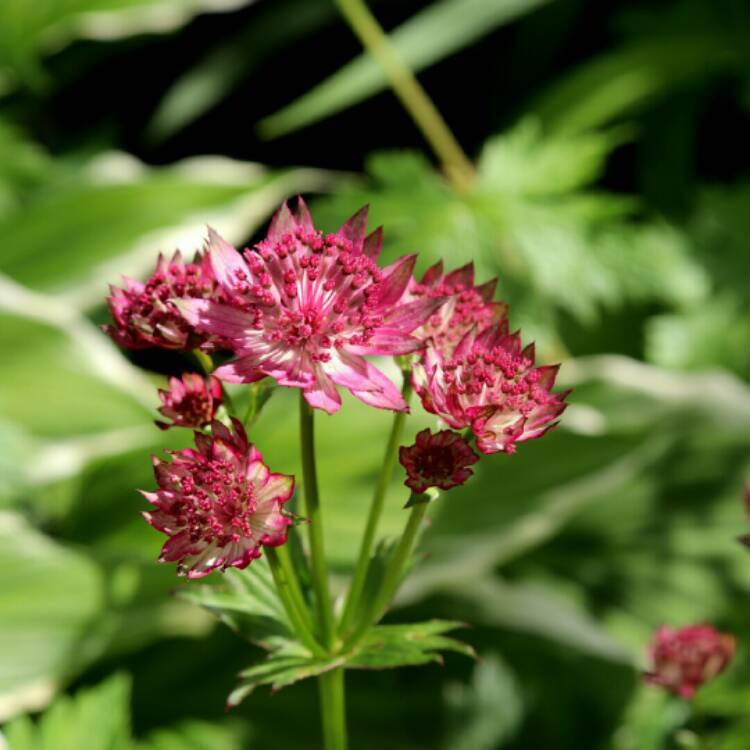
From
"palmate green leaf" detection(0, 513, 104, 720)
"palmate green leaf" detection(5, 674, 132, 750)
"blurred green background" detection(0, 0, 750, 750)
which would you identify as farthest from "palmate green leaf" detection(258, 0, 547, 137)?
"palmate green leaf" detection(5, 674, 132, 750)

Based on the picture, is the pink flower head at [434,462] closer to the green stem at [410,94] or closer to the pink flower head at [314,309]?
the pink flower head at [314,309]

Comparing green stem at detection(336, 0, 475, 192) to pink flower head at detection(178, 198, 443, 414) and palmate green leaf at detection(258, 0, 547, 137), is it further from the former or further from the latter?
pink flower head at detection(178, 198, 443, 414)

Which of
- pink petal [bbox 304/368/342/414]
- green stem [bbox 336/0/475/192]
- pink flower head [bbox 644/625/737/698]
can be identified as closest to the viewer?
pink petal [bbox 304/368/342/414]

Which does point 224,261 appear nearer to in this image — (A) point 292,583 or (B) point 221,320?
(B) point 221,320

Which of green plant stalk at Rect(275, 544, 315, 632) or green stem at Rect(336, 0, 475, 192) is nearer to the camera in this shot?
green plant stalk at Rect(275, 544, 315, 632)

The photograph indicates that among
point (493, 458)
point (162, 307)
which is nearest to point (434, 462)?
point (162, 307)

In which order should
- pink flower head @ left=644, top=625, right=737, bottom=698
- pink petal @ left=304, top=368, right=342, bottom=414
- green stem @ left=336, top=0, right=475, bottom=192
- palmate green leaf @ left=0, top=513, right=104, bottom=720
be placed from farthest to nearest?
green stem @ left=336, top=0, right=475, bottom=192, palmate green leaf @ left=0, top=513, right=104, bottom=720, pink flower head @ left=644, top=625, right=737, bottom=698, pink petal @ left=304, top=368, right=342, bottom=414

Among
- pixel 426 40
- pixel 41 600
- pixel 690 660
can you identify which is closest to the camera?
pixel 690 660
